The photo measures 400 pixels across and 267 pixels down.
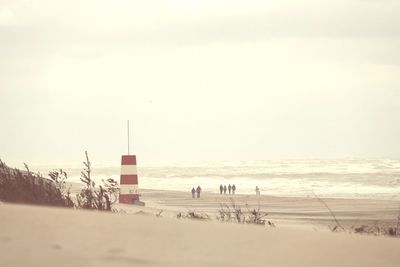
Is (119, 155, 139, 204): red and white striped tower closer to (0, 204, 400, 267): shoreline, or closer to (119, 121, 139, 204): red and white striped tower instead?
(119, 121, 139, 204): red and white striped tower

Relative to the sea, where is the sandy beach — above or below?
below

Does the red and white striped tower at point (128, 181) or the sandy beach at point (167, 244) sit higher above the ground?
the red and white striped tower at point (128, 181)

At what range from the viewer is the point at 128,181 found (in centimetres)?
1161

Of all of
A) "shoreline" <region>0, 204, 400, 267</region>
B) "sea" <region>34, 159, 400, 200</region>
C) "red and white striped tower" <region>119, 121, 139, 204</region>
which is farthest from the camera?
"sea" <region>34, 159, 400, 200</region>

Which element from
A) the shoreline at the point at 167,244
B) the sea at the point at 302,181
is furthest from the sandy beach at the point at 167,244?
the sea at the point at 302,181

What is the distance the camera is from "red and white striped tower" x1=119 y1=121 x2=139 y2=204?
11422 millimetres

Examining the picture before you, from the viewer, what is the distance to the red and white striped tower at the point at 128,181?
37.5ft

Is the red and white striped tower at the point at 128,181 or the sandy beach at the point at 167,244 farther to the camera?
the red and white striped tower at the point at 128,181

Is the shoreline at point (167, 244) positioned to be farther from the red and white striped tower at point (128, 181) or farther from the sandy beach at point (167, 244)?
the red and white striped tower at point (128, 181)

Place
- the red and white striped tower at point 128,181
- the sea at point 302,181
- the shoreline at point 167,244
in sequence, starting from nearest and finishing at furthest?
1. the shoreline at point 167,244
2. the red and white striped tower at point 128,181
3. the sea at point 302,181

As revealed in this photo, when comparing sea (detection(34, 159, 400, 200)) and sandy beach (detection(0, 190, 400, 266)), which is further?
sea (detection(34, 159, 400, 200))

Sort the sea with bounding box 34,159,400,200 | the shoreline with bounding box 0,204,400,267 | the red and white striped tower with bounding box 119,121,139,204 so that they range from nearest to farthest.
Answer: the shoreline with bounding box 0,204,400,267 < the red and white striped tower with bounding box 119,121,139,204 < the sea with bounding box 34,159,400,200

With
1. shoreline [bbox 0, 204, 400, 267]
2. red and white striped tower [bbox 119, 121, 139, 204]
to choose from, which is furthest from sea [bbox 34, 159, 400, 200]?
shoreline [bbox 0, 204, 400, 267]

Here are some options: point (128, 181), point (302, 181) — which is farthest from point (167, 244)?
point (302, 181)
